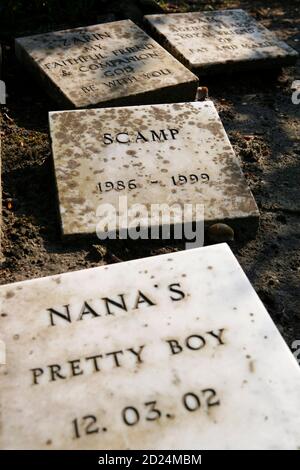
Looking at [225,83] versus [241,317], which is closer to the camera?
[241,317]

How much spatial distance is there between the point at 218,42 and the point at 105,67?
2.75ft

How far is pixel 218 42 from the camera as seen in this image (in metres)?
3.98

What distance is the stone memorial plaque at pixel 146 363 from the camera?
1.67 m

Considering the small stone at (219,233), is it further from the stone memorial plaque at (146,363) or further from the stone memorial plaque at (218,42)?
the stone memorial plaque at (218,42)

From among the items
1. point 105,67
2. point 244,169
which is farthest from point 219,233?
point 105,67

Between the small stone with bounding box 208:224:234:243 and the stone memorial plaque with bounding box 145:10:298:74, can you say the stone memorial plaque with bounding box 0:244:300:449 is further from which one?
the stone memorial plaque with bounding box 145:10:298:74

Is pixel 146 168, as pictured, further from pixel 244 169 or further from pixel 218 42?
pixel 218 42

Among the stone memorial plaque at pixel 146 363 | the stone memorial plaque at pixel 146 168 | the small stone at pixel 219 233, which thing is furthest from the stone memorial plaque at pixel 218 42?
the stone memorial plaque at pixel 146 363
